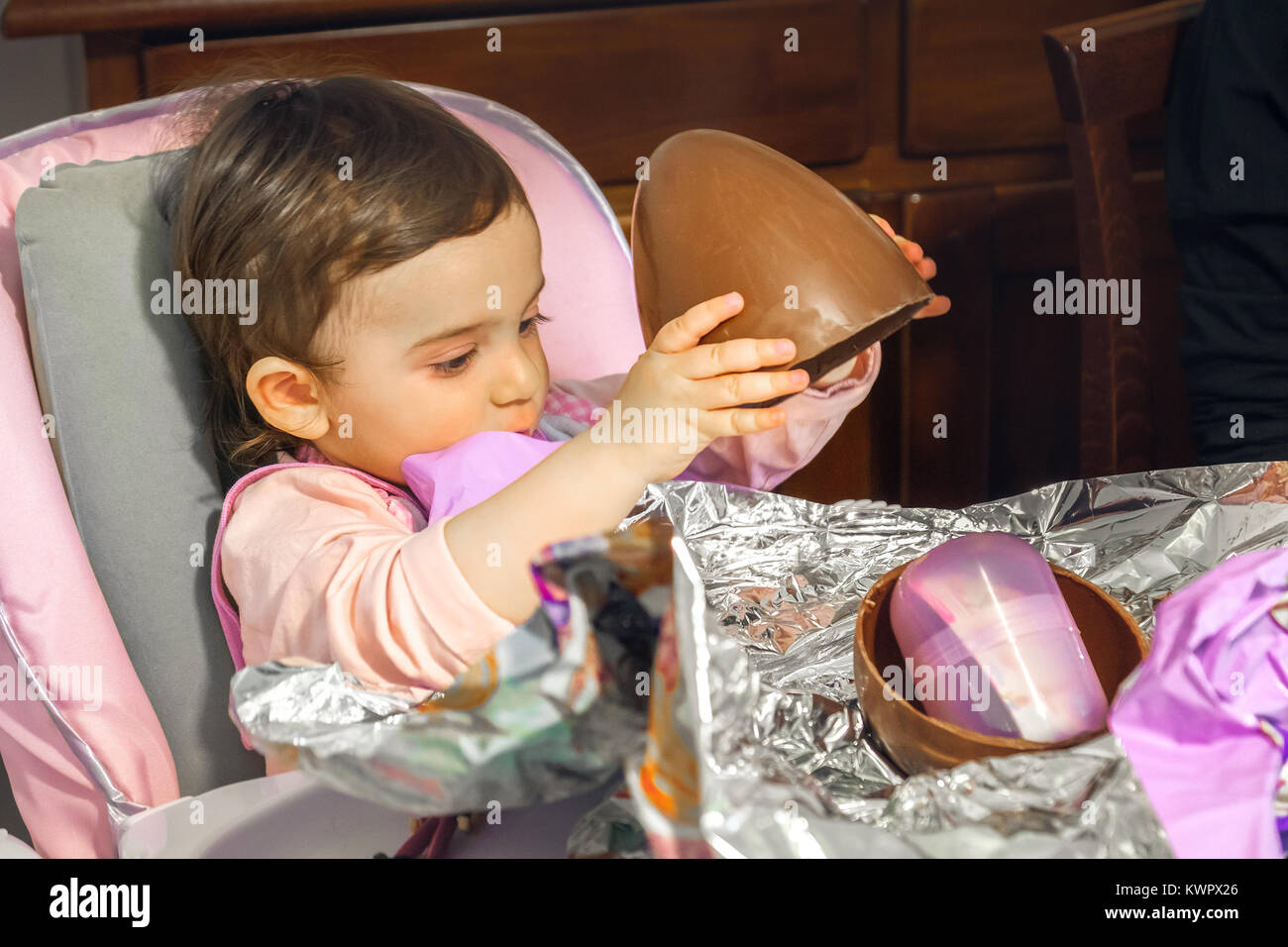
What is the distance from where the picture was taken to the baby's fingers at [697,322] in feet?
1.81

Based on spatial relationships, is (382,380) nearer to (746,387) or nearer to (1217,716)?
(746,387)

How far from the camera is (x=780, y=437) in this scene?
0.87m

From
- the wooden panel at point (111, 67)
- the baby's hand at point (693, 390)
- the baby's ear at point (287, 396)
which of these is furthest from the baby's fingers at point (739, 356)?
the wooden panel at point (111, 67)

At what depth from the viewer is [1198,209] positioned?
0.97 metres

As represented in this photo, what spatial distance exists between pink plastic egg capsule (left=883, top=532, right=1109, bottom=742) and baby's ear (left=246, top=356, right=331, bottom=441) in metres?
0.39

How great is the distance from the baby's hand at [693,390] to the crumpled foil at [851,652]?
8 cm

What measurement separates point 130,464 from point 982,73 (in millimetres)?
972

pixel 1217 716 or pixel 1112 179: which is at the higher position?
pixel 1112 179

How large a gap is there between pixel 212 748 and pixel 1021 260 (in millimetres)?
1006

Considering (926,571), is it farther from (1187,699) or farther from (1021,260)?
(1021,260)

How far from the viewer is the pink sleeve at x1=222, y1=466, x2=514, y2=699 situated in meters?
0.57

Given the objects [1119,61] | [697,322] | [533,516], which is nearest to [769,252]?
[697,322]

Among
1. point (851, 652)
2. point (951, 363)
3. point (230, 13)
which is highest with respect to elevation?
point (230, 13)

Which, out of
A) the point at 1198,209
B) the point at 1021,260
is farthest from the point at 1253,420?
the point at 1021,260
